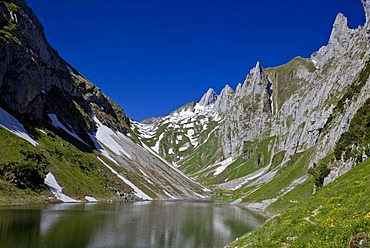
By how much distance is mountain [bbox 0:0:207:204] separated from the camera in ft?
310

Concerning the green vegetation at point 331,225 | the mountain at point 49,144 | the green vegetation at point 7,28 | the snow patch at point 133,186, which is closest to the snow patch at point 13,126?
the mountain at point 49,144

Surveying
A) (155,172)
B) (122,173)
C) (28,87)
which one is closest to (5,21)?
(28,87)

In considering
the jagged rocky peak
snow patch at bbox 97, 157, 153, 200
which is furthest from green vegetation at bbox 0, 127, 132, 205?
the jagged rocky peak

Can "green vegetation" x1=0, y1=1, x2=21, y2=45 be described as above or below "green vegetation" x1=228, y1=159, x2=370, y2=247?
above

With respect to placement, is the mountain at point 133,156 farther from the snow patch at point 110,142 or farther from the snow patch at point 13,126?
the snow patch at point 110,142

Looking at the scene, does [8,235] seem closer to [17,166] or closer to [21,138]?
[17,166]

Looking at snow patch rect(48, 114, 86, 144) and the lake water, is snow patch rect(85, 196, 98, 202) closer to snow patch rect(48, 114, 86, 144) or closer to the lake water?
the lake water

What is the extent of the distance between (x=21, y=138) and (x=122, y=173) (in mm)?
52540

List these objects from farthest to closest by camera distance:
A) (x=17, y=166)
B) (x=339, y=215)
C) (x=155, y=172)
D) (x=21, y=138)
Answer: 1. (x=155, y=172)
2. (x=21, y=138)
3. (x=17, y=166)
4. (x=339, y=215)

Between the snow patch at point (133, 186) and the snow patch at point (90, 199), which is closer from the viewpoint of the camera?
the snow patch at point (90, 199)

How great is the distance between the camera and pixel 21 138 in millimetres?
107750

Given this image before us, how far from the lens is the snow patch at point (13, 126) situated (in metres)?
109

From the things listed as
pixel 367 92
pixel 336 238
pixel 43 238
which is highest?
pixel 367 92

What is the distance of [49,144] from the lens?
122m
